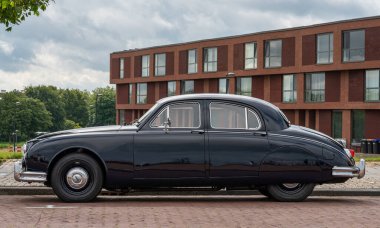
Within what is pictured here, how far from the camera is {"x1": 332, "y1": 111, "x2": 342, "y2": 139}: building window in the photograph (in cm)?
4569

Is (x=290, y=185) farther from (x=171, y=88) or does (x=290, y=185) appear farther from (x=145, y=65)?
(x=145, y=65)

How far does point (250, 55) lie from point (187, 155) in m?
43.5

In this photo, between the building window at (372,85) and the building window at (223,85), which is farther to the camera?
the building window at (223,85)

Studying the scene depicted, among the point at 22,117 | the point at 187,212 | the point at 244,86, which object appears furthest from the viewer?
the point at 22,117

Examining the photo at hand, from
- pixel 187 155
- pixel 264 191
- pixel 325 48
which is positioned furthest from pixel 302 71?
pixel 187 155

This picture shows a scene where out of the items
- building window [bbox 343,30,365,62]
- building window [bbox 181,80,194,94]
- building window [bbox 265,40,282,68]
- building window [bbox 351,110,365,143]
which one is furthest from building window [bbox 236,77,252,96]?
building window [bbox 351,110,365,143]

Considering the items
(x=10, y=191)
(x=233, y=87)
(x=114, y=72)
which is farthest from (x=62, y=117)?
(x=10, y=191)

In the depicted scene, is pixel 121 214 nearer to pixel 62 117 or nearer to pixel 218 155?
pixel 218 155

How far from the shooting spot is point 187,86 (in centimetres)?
5991

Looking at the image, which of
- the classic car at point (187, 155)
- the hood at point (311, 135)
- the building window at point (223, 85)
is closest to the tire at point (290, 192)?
the classic car at point (187, 155)

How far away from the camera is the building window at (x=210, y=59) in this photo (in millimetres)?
56156

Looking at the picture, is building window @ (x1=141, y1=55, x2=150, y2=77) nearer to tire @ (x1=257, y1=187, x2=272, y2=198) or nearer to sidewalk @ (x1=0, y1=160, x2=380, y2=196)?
sidewalk @ (x1=0, y1=160, x2=380, y2=196)

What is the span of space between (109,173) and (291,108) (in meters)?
40.3

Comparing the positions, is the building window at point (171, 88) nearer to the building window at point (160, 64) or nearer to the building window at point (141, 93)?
the building window at point (160, 64)
